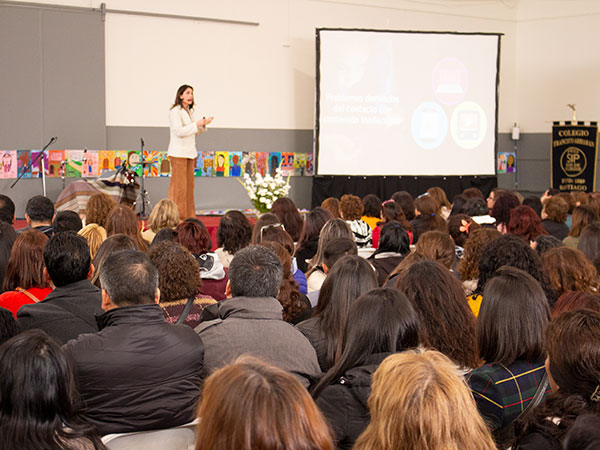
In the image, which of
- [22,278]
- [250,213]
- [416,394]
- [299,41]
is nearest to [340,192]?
[250,213]

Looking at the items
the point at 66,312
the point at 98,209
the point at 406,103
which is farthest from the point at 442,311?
the point at 406,103

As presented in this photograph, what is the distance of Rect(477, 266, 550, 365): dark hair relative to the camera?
2375 mm

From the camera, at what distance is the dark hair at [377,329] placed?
2.17 m

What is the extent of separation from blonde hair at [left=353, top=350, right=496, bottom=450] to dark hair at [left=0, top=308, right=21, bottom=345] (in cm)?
138

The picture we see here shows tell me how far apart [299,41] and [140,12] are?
2794 millimetres

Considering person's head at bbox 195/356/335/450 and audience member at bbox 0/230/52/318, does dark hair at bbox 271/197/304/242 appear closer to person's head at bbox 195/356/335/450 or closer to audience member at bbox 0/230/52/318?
audience member at bbox 0/230/52/318

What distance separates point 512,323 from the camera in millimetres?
2398

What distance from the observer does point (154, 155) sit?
36.2 feet

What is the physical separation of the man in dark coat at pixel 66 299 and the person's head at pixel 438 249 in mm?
1969

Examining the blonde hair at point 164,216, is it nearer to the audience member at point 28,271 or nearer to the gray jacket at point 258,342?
the audience member at point 28,271

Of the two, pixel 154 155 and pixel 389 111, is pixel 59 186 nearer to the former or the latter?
pixel 154 155

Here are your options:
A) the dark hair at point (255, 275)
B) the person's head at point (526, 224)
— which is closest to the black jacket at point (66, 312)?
the dark hair at point (255, 275)

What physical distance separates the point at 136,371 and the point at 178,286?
3.08 ft

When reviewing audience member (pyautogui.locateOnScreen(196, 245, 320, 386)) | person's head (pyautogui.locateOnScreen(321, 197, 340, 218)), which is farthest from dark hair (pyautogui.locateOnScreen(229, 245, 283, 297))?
person's head (pyautogui.locateOnScreen(321, 197, 340, 218))
